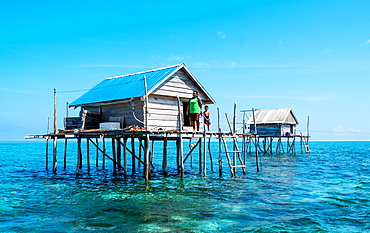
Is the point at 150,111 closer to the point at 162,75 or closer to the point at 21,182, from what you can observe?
the point at 162,75

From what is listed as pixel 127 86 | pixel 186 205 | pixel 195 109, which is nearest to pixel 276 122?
pixel 195 109

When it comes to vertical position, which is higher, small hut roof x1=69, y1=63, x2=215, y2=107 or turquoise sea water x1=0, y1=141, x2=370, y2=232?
small hut roof x1=69, y1=63, x2=215, y2=107

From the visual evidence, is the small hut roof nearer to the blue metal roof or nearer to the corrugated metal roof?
the blue metal roof

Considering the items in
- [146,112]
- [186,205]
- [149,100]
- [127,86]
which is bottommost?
[186,205]

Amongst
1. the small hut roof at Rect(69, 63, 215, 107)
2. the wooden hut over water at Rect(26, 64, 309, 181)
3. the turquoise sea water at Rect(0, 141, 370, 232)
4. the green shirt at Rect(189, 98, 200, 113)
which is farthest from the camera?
the green shirt at Rect(189, 98, 200, 113)

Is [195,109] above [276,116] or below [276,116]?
below

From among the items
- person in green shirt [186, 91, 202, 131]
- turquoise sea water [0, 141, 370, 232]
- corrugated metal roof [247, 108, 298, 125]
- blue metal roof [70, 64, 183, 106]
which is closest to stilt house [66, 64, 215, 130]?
blue metal roof [70, 64, 183, 106]

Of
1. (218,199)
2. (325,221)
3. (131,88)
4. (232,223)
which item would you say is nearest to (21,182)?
(131,88)

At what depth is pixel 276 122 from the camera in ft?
151

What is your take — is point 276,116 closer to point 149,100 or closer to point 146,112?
point 149,100

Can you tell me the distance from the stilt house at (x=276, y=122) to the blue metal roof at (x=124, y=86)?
85.6 ft

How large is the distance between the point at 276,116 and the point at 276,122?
1200mm

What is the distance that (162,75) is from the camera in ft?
70.1

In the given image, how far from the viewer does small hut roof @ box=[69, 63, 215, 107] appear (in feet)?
67.9
